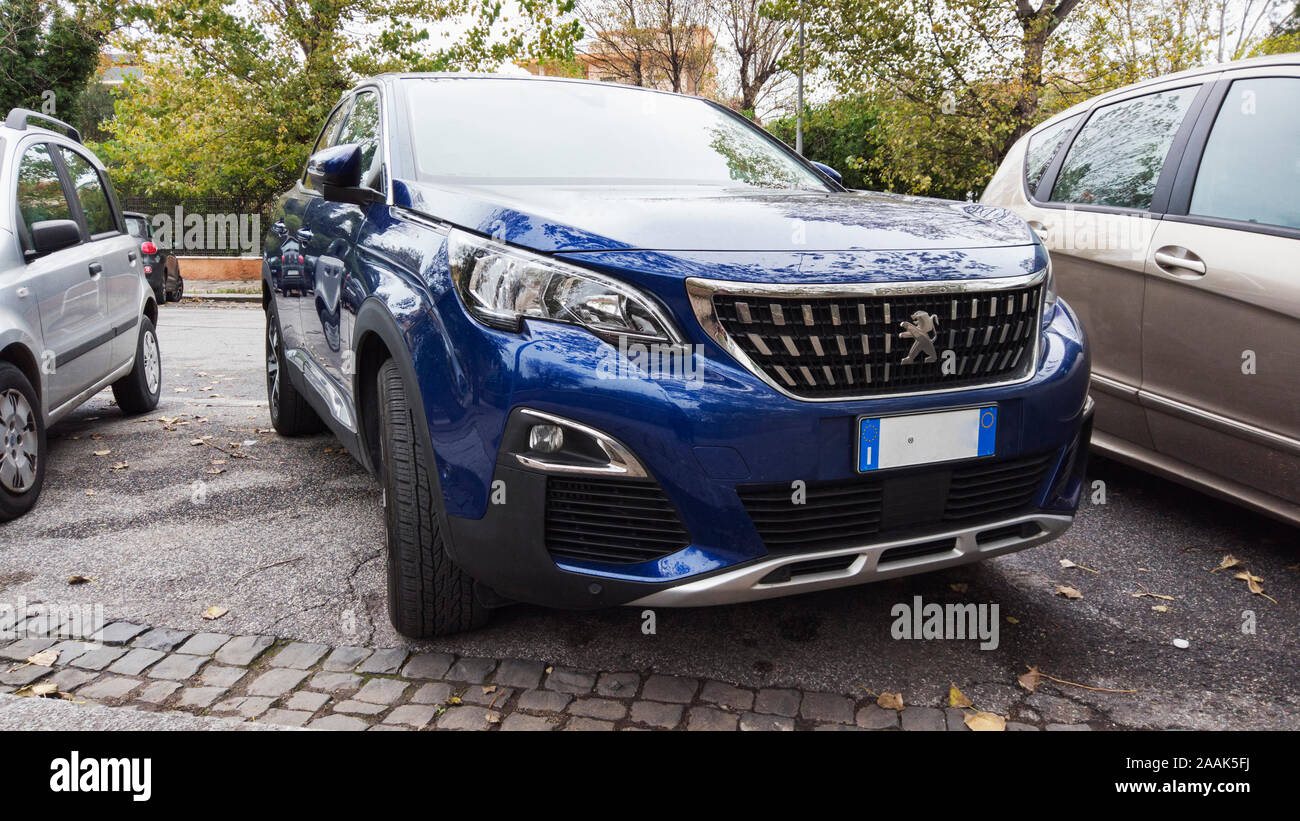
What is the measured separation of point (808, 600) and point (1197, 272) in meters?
1.79

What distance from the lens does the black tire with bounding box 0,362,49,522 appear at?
3938mm

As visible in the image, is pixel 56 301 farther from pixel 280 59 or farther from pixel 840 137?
pixel 840 137

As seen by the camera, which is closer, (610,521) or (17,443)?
(610,521)

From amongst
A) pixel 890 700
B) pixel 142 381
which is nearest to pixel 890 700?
pixel 890 700

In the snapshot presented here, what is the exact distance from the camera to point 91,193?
563 centimetres

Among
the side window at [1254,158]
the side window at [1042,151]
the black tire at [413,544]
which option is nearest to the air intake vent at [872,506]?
the black tire at [413,544]

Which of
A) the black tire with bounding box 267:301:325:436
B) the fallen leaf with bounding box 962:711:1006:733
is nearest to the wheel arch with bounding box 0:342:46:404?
the black tire with bounding box 267:301:325:436

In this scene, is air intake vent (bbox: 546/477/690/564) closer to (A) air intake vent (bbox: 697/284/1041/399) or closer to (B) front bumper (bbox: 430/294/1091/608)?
(B) front bumper (bbox: 430/294/1091/608)

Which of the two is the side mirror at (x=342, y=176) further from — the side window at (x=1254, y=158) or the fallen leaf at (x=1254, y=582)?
the fallen leaf at (x=1254, y=582)

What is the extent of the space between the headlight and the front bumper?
47mm

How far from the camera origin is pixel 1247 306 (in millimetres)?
3109
